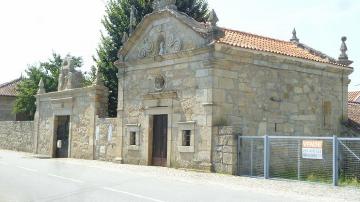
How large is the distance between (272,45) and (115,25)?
38.9 ft

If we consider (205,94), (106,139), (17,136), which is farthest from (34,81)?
(205,94)

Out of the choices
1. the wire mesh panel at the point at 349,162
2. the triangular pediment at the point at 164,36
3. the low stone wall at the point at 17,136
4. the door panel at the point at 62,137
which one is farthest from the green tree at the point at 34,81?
the wire mesh panel at the point at 349,162

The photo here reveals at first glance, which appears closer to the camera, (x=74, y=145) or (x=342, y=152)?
(x=342, y=152)

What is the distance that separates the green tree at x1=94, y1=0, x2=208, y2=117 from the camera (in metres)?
28.2

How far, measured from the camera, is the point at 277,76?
18906 mm

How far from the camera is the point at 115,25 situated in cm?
2898

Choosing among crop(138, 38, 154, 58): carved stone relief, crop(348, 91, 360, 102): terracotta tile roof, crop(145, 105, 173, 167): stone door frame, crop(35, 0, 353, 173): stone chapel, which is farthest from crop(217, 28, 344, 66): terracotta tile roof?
crop(348, 91, 360, 102): terracotta tile roof

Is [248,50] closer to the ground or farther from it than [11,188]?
farther from it

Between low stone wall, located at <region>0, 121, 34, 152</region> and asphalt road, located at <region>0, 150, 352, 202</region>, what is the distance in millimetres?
14784

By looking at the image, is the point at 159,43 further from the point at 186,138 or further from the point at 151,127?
the point at 186,138

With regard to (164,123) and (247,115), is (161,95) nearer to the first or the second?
(164,123)

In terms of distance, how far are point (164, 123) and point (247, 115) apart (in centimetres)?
355

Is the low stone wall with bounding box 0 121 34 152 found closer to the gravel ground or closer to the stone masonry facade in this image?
the stone masonry facade

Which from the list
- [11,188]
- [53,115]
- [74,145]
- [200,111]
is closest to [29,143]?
[53,115]
